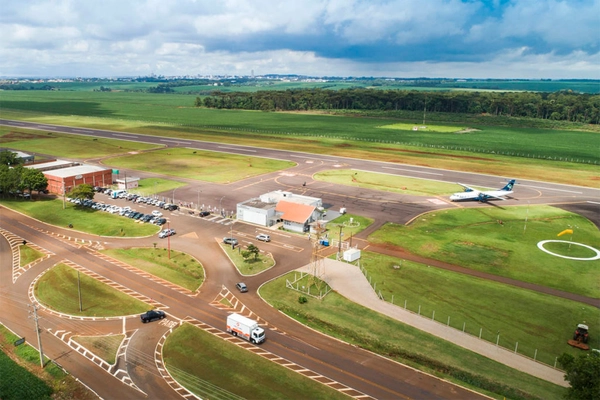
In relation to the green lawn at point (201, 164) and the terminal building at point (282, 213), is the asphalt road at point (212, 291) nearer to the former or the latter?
the terminal building at point (282, 213)

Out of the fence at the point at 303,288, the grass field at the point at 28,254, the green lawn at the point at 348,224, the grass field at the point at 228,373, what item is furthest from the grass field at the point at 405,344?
the grass field at the point at 28,254

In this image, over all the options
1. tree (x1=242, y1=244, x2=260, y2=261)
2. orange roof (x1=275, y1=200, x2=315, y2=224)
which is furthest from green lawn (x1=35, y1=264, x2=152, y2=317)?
orange roof (x1=275, y1=200, x2=315, y2=224)

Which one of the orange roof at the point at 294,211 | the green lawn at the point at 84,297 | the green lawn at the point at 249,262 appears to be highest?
the orange roof at the point at 294,211

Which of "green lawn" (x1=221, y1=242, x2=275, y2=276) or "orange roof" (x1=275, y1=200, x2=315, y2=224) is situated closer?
"green lawn" (x1=221, y1=242, x2=275, y2=276)

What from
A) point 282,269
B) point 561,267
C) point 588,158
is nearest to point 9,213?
point 282,269

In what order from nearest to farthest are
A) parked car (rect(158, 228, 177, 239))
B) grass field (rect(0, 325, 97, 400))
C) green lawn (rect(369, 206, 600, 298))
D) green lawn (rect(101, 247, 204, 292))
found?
grass field (rect(0, 325, 97, 400)) → green lawn (rect(101, 247, 204, 292)) → green lawn (rect(369, 206, 600, 298)) → parked car (rect(158, 228, 177, 239))

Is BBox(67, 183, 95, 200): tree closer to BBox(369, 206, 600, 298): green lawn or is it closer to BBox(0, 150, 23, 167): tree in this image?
BBox(0, 150, 23, 167): tree

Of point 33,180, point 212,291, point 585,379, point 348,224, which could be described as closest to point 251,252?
point 212,291
